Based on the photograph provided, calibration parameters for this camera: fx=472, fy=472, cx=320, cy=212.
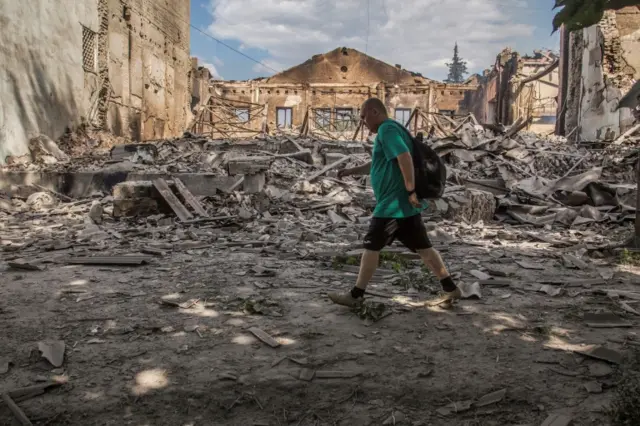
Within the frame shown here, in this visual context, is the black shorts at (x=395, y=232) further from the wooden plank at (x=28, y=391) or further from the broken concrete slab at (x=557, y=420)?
the wooden plank at (x=28, y=391)

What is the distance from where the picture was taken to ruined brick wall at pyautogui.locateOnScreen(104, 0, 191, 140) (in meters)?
18.5

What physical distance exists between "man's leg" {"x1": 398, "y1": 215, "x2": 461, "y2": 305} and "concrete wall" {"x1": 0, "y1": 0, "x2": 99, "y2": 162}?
474 inches

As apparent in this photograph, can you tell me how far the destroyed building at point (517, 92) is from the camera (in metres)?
31.4

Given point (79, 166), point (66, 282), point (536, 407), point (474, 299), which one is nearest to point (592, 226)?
point (474, 299)

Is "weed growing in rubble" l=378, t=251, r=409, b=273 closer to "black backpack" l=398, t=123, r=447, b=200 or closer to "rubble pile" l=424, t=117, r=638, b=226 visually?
"black backpack" l=398, t=123, r=447, b=200

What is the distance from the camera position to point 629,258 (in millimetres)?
5441

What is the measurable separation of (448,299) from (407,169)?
1137 millimetres

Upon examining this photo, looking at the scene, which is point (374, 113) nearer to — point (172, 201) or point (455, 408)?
point (455, 408)

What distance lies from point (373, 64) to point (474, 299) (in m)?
38.0

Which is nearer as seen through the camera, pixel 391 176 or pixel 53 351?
pixel 53 351

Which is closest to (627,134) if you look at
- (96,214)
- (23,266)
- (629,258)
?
(629,258)

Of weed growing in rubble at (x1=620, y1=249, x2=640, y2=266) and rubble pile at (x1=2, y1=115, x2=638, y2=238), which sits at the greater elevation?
rubble pile at (x1=2, y1=115, x2=638, y2=238)

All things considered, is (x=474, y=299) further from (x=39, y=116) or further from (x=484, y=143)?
(x=39, y=116)

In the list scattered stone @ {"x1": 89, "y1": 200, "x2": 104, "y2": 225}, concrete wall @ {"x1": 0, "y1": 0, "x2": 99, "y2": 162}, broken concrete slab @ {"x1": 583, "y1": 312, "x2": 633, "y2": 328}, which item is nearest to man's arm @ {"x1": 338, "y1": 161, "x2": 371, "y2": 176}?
broken concrete slab @ {"x1": 583, "y1": 312, "x2": 633, "y2": 328}
